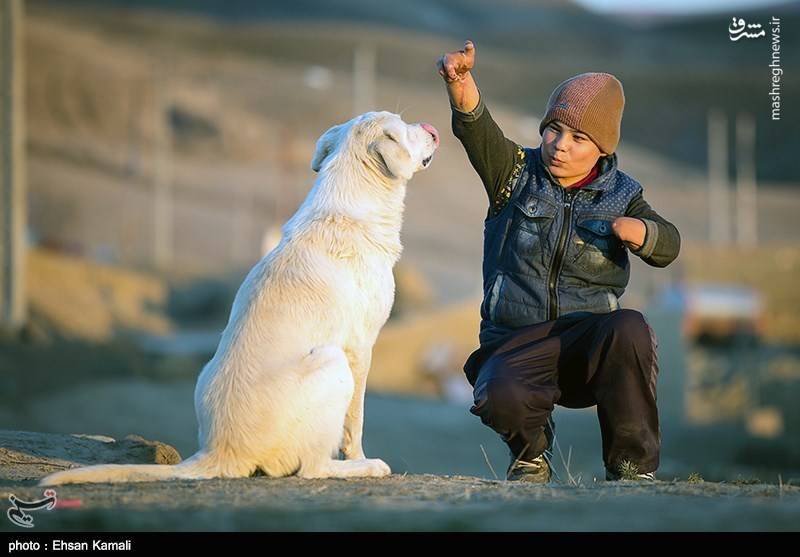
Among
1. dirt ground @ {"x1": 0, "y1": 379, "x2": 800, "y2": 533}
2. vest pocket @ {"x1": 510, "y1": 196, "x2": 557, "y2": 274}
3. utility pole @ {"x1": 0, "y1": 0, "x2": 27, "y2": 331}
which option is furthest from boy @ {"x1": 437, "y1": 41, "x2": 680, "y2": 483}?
utility pole @ {"x1": 0, "y1": 0, "x2": 27, "y2": 331}

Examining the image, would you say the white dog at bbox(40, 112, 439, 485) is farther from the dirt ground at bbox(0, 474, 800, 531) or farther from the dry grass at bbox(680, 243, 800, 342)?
the dry grass at bbox(680, 243, 800, 342)

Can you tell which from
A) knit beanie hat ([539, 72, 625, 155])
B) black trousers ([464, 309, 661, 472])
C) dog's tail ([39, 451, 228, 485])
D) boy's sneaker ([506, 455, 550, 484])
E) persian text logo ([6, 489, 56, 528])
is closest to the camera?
persian text logo ([6, 489, 56, 528])

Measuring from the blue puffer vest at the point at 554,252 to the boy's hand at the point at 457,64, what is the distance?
731 millimetres

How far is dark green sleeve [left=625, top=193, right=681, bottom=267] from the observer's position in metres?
6.69

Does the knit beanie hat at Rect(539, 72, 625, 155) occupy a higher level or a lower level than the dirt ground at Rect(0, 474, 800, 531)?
higher

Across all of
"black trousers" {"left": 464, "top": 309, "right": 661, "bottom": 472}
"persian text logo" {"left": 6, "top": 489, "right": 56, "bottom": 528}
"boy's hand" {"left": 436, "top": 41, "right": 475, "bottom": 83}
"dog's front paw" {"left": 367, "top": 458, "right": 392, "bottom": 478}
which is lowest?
"dog's front paw" {"left": 367, "top": 458, "right": 392, "bottom": 478}

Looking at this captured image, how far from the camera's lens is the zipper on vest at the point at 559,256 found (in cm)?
688

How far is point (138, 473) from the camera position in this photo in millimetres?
5938

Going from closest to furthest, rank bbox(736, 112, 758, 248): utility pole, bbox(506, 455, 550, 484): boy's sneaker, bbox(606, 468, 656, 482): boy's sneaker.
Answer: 1. bbox(606, 468, 656, 482): boy's sneaker
2. bbox(506, 455, 550, 484): boy's sneaker
3. bbox(736, 112, 758, 248): utility pole

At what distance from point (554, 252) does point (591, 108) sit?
85 centimetres

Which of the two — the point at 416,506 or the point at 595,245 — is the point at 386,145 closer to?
the point at 595,245

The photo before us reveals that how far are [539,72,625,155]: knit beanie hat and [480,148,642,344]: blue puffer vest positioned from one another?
23 cm
